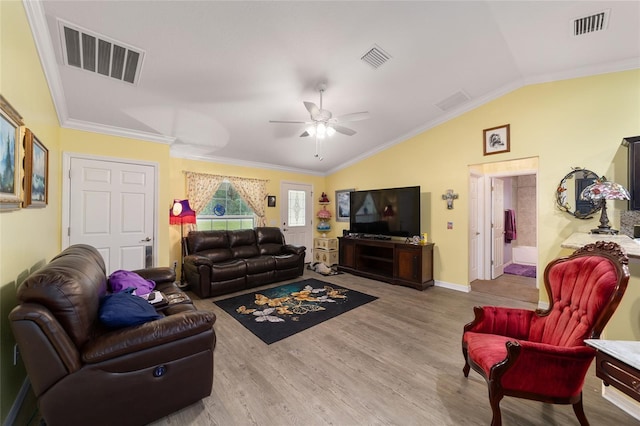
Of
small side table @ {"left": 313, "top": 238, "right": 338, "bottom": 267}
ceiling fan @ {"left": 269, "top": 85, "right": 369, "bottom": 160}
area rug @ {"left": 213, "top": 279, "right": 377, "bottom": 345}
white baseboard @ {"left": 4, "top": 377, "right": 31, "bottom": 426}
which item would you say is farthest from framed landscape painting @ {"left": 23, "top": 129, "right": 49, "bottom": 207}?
small side table @ {"left": 313, "top": 238, "right": 338, "bottom": 267}

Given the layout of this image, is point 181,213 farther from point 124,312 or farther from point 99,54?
point 124,312

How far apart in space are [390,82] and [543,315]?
2919 millimetres

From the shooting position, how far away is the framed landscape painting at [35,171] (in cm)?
178

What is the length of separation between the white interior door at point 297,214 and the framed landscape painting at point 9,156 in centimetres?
458

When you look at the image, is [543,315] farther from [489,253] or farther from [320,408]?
[489,253]

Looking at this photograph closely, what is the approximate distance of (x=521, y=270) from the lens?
226 inches

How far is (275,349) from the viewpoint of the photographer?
2.46 metres

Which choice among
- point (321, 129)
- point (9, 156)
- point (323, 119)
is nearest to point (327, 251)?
point (321, 129)

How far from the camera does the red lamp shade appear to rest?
424 centimetres

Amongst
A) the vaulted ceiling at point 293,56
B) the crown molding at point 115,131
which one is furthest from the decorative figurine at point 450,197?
the crown molding at point 115,131

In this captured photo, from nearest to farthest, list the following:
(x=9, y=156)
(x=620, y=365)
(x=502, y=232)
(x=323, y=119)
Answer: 1. (x=620, y=365)
2. (x=9, y=156)
3. (x=323, y=119)
4. (x=502, y=232)

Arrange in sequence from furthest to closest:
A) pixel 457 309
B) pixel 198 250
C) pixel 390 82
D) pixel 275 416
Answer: pixel 198 250 → pixel 457 309 → pixel 390 82 → pixel 275 416

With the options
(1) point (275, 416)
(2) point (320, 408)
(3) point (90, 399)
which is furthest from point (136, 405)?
(2) point (320, 408)

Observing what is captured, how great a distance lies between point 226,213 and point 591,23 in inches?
225
